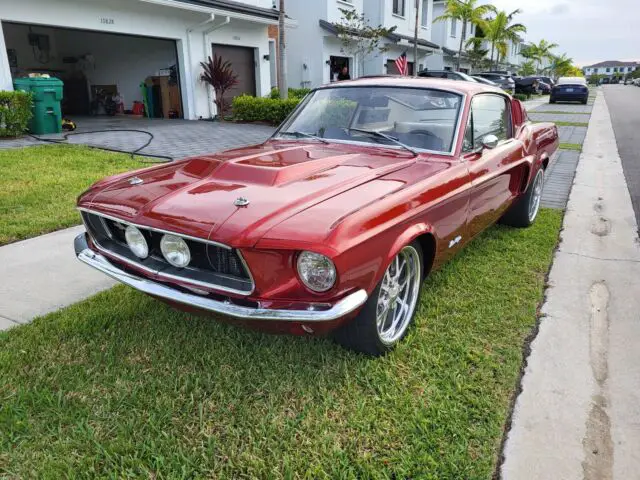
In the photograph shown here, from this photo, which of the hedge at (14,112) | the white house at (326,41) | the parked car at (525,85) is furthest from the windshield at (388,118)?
the parked car at (525,85)

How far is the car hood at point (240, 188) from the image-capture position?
233cm

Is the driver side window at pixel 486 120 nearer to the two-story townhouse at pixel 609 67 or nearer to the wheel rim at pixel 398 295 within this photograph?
the wheel rim at pixel 398 295

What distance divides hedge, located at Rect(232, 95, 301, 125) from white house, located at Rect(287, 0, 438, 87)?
5398 mm

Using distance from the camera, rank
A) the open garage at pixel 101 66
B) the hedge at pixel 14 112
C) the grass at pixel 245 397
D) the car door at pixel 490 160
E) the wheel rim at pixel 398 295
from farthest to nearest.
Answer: the open garage at pixel 101 66, the hedge at pixel 14 112, the car door at pixel 490 160, the wheel rim at pixel 398 295, the grass at pixel 245 397

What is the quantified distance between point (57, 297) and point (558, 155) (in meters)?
8.94

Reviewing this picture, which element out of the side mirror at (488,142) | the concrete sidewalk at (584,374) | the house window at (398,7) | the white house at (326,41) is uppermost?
the house window at (398,7)

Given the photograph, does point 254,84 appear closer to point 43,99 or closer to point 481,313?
point 43,99

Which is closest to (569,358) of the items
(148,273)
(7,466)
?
(148,273)

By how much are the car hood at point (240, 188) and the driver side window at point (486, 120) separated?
0.62 metres

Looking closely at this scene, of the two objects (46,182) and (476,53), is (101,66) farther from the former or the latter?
(476,53)

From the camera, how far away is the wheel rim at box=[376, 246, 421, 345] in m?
2.81

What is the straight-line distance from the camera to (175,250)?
8.24 ft

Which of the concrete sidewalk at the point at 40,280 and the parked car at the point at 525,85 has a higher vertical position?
the parked car at the point at 525,85

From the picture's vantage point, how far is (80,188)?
20.6 feet
